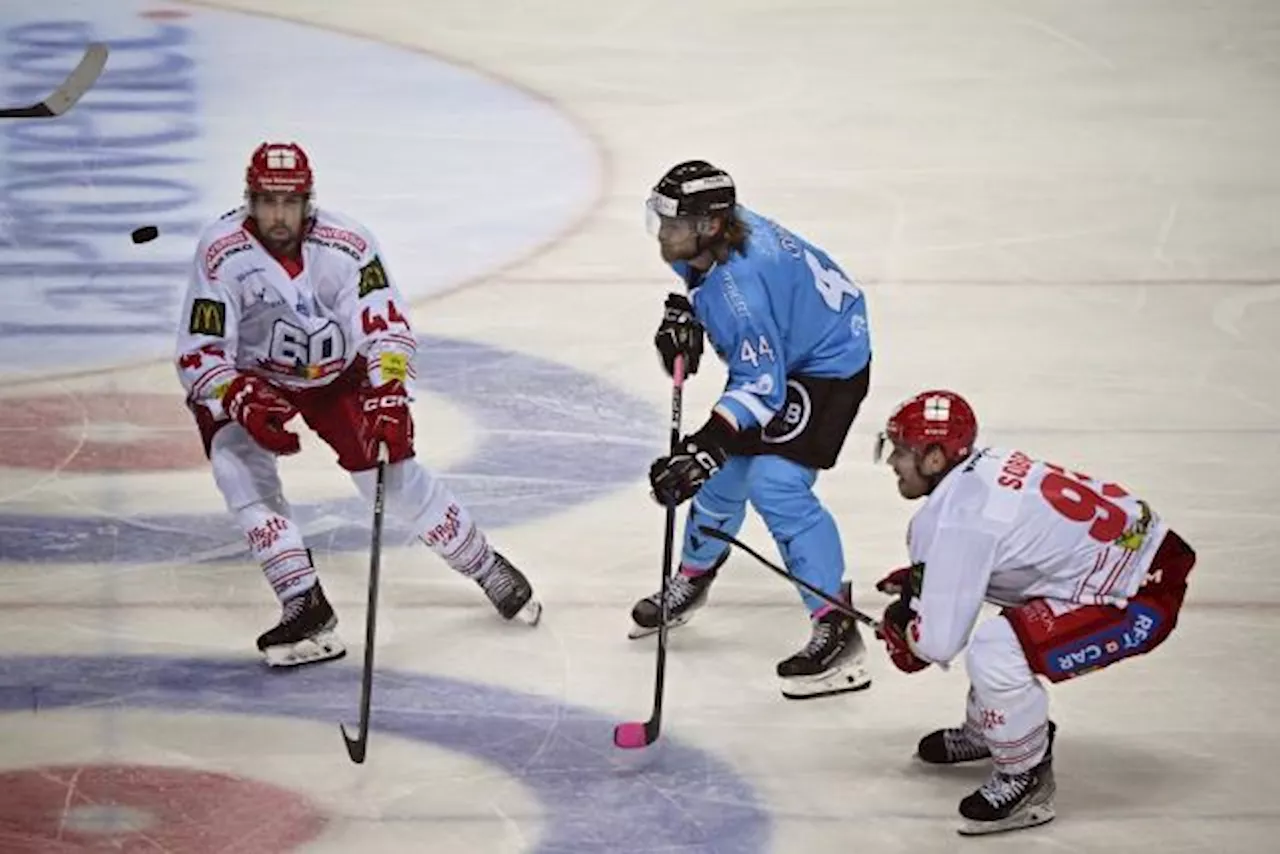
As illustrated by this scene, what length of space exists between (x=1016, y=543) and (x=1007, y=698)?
11.5 inches

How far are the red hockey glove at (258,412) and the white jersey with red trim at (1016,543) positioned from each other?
4.61ft

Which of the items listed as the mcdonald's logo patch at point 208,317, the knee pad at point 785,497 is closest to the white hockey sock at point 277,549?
the mcdonald's logo patch at point 208,317

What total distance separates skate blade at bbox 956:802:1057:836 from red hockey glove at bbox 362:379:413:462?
1466 millimetres

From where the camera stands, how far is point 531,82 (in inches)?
429

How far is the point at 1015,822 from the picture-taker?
4.99 metres

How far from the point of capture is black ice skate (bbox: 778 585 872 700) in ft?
18.4

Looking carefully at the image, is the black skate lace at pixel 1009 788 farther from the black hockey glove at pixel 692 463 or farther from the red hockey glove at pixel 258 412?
the red hockey glove at pixel 258 412

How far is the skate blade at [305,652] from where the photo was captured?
571 cm

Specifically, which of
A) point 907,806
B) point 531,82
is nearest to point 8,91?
point 531,82

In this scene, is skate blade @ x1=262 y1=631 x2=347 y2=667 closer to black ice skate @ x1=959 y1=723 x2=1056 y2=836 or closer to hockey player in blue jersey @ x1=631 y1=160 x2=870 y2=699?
hockey player in blue jersey @ x1=631 y1=160 x2=870 y2=699

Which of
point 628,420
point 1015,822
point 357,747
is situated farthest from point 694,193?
point 628,420

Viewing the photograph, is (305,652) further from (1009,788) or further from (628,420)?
(628,420)

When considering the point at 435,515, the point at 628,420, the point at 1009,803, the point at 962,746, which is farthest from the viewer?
the point at 628,420

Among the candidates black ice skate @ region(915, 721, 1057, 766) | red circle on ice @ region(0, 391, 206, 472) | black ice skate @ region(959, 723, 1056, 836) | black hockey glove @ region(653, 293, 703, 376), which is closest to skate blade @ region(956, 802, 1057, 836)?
black ice skate @ region(959, 723, 1056, 836)
